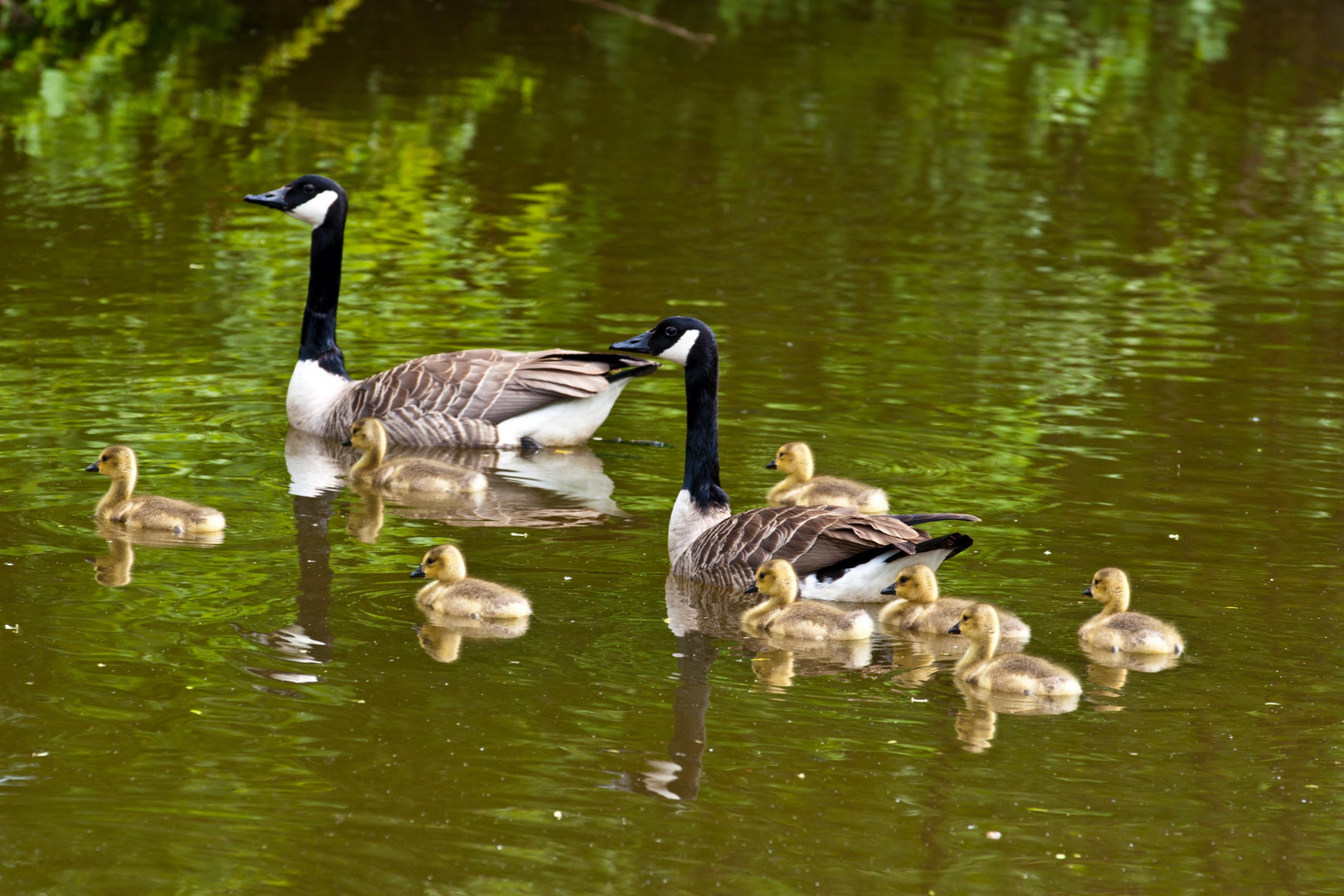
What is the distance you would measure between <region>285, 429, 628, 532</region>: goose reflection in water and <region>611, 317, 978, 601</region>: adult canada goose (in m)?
1.01

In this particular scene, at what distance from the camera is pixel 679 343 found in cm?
1059

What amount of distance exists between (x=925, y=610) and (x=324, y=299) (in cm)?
643

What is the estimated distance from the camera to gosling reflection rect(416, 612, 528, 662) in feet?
28.2

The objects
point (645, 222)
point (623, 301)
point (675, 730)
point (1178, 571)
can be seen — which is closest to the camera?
point (675, 730)

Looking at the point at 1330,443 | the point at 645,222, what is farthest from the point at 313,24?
the point at 1330,443

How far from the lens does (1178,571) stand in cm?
1000

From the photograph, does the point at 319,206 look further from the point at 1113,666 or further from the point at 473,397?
the point at 1113,666

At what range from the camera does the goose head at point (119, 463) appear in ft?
34.6

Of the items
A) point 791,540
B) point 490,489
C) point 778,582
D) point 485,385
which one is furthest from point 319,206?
point 778,582

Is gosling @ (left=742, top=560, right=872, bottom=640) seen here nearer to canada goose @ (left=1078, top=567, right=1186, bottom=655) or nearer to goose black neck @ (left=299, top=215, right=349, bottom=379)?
canada goose @ (left=1078, top=567, right=1186, bottom=655)

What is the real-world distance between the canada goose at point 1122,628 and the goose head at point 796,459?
2.76 meters

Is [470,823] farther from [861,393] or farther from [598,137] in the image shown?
[598,137]

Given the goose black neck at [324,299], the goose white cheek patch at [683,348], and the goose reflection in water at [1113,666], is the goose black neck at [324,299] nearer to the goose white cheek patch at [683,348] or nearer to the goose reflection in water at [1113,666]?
the goose white cheek patch at [683,348]

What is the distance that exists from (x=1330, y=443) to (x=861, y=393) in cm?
340
